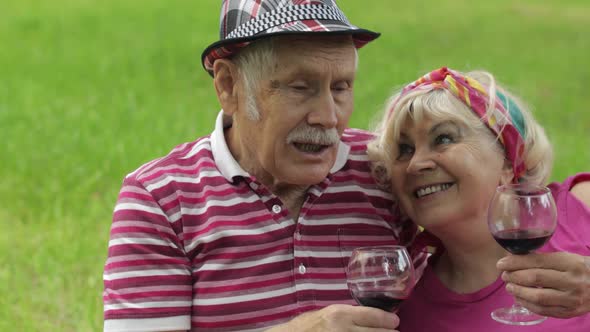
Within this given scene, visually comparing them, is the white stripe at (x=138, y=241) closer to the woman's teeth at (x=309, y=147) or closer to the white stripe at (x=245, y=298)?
the white stripe at (x=245, y=298)

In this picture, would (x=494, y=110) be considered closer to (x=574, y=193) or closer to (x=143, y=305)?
(x=574, y=193)

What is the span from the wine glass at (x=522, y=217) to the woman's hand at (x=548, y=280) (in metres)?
0.05

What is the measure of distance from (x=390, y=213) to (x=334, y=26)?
2.88 ft

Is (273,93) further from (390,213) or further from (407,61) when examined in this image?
(407,61)

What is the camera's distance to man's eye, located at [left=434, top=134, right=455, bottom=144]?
3.80m

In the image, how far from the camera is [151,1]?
18.0m

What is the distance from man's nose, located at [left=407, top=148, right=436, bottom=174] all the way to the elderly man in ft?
1.03

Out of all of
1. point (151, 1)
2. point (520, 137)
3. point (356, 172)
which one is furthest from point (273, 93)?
point (151, 1)

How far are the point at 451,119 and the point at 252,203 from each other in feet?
→ 2.78

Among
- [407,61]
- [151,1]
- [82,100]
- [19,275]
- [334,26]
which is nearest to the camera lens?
[334,26]

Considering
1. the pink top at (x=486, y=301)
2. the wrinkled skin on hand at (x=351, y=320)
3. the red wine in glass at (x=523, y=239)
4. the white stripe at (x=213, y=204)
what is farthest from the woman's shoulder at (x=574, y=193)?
the white stripe at (x=213, y=204)

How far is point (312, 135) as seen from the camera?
143 inches

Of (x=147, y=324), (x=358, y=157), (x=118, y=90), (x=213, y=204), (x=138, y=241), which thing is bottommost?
(x=118, y=90)

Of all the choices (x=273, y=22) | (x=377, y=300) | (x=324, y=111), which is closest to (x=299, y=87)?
(x=324, y=111)
